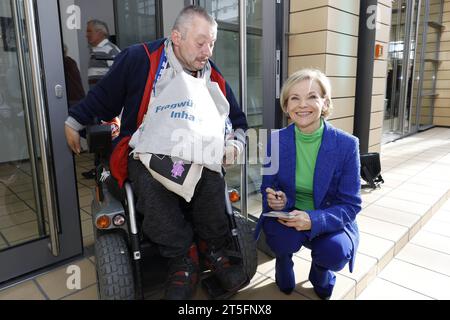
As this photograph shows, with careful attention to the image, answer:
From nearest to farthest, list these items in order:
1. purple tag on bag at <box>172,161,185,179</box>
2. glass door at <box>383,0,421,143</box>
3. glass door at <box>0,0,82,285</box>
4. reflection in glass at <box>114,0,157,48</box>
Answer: purple tag on bag at <box>172,161,185,179</box>, glass door at <box>0,0,82,285</box>, reflection in glass at <box>114,0,157,48</box>, glass door at <box>383,0,421,143</box>

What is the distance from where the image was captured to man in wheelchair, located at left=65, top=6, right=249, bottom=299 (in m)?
1.11

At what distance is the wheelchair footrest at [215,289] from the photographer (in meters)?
1.35

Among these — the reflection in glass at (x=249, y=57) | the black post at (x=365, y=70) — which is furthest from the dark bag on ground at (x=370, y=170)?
the reflection in glass at (x=249, y=57)

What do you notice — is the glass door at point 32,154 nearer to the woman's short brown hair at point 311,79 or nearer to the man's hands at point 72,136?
the man's hands at point 72,136

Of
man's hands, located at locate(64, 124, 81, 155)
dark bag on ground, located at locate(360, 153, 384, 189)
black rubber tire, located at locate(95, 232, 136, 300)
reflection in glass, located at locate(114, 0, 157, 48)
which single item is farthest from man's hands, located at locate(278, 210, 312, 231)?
reflection in glass, located at locate(114, 0, 157, 48)

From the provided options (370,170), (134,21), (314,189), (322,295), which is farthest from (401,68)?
(322,295)

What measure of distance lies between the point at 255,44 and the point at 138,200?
137 cm

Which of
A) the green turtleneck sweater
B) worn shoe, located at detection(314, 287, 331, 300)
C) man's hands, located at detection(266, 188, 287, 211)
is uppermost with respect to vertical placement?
the green turtleneck sweater

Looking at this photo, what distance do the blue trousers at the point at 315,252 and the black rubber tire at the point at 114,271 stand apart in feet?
1.89

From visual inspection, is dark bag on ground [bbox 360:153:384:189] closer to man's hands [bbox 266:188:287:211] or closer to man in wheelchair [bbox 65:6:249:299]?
man's hands [bbox 266:188:287:211]

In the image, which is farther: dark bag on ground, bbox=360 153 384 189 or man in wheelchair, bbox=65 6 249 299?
dark bag on ground, bbox=360 153 384 189

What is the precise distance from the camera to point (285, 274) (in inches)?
55.4

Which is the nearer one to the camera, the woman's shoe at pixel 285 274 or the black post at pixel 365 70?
the woman's shoe at pixel 285 274

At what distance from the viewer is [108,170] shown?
4.35 ft
